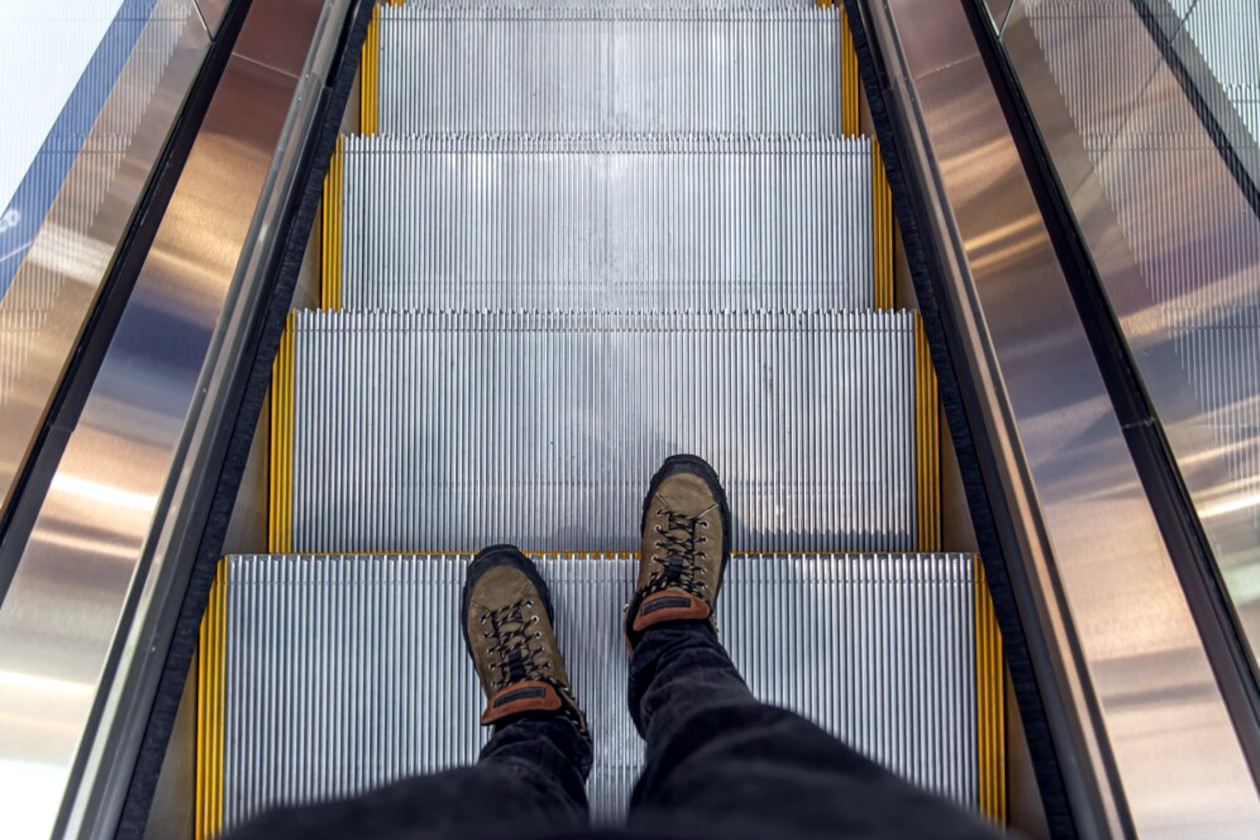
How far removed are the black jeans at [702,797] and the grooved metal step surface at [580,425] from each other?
0.81 meters

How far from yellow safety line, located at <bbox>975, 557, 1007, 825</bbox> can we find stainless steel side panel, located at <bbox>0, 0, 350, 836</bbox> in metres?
1.81

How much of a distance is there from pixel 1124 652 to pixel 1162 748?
168mm

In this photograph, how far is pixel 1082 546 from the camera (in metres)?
1.66

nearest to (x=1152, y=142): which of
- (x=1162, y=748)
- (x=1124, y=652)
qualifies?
(x=1124, y=652)

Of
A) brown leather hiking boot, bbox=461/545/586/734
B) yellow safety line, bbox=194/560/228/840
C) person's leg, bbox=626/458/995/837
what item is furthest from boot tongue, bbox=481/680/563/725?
yellow safety line, bbox=194/560/228/840

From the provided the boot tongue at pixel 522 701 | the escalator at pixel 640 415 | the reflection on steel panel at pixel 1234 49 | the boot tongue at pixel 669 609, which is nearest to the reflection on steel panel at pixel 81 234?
the escalator at pixel 640 415

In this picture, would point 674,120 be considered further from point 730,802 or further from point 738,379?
point 730,802

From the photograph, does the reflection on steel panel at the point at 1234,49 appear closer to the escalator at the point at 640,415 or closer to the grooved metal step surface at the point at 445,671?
the escalator at the point at 640,415

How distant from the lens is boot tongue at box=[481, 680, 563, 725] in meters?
1.80

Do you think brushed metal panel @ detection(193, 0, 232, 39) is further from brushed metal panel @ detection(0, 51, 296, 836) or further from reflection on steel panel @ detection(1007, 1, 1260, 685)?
reflection on steel panel @ detection(1007, 1, 1260, 685)

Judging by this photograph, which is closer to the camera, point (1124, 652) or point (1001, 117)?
point (1124, 652)

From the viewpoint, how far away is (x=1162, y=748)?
149cm

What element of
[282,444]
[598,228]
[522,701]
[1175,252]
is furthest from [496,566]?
[1175,252]

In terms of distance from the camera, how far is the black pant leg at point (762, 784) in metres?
0.90
